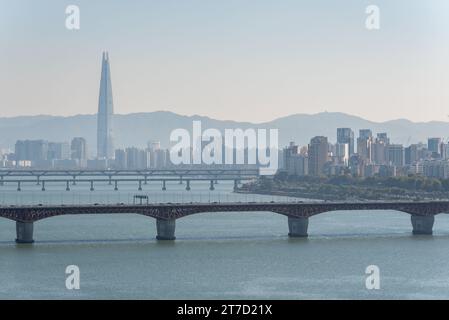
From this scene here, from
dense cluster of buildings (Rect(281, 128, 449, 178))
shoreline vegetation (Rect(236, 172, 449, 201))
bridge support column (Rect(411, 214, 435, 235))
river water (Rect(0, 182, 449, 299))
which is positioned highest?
dense cluster of buildings (Rect(281, 128, 449, 178))

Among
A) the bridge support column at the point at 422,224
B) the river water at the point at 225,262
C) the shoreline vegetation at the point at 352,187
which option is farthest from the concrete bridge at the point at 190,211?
the shoreline vegetation at the point at 352,187

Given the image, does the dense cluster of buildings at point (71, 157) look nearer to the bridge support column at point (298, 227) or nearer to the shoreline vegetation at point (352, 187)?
the shoreline vegetation at point (352, 187)

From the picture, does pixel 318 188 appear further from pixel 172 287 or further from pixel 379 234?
pixel 172 287

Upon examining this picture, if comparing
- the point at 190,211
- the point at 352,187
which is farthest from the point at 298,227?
the point at 352,187

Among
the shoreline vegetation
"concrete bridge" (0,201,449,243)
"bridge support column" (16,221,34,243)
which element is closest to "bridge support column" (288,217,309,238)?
"concrete bridge" (0,201,449,243)

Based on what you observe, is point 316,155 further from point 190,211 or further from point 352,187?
point 190,211

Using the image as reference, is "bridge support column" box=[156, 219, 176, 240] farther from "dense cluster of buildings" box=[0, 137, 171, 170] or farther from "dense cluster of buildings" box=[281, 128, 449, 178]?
"dense cluster of buildings" box=[0, 137, 171, 170]
